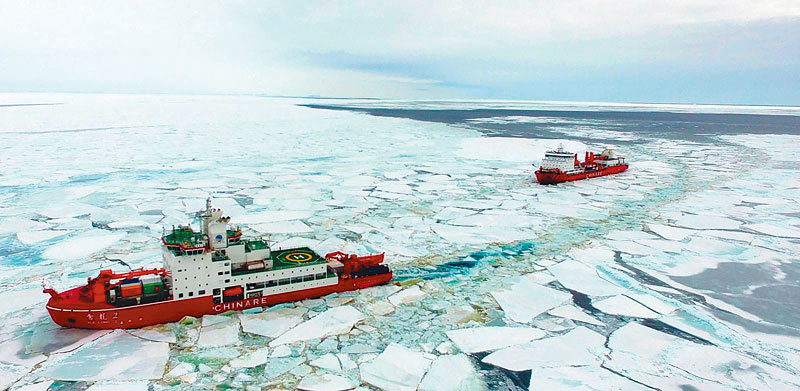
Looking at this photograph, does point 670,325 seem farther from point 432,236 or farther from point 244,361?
point 244,361

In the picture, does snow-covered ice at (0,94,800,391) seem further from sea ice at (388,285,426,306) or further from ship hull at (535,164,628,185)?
ship hull at (535,164,628,185)

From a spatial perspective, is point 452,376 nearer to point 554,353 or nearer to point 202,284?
point 554,353

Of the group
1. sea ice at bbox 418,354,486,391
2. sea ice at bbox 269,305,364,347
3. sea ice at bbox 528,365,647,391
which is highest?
Answer: sea ice at bbox 528,365,647,391

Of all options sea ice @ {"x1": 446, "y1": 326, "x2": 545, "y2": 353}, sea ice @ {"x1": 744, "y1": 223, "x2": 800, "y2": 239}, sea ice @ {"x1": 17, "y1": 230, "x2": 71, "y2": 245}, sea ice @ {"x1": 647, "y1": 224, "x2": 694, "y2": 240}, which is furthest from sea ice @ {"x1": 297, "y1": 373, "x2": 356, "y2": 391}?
sea ice @ {"x1": 744, "y1": 223, "x2": 800, "y2": 239}

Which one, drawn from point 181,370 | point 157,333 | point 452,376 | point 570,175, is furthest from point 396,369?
point 570,175

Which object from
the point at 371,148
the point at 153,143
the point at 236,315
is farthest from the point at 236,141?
the point at 236,315
